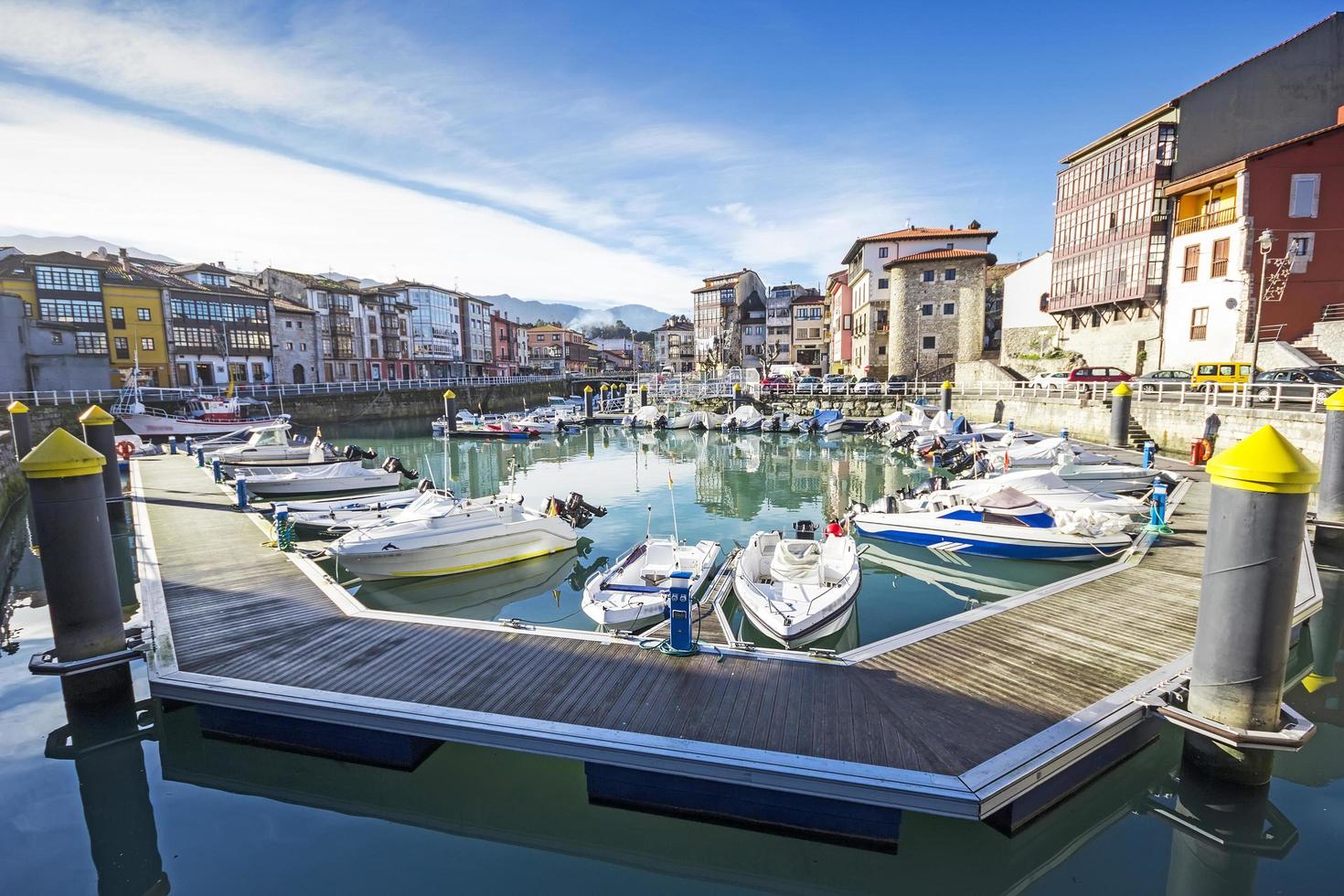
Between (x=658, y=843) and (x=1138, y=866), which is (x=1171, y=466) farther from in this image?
(x=658, y=843)

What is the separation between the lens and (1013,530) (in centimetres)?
1627

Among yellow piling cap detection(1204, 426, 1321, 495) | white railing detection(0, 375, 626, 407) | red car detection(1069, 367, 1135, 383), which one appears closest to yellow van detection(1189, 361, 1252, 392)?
red car detection(1069, 367, 1135, 383)

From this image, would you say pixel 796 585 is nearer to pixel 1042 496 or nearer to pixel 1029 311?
pixel 1042 496

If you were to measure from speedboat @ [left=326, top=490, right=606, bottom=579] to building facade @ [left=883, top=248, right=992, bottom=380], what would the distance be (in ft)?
158

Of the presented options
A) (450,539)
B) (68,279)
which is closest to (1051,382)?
(450,539)

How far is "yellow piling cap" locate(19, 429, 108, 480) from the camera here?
861cm

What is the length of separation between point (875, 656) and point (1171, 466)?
21.8 m

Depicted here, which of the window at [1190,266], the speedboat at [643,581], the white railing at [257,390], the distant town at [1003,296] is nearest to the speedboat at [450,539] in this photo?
the speedboat at [643,581]

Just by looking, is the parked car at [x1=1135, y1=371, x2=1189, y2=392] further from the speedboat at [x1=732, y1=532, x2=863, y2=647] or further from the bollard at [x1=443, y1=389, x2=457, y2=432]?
the bollard at [x1=443, y1=389, x2=457, y2=432]

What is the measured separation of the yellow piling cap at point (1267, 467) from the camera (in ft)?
21.1

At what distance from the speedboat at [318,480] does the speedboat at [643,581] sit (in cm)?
1715

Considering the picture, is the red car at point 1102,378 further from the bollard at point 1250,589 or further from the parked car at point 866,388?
the bollard at point 1250,589

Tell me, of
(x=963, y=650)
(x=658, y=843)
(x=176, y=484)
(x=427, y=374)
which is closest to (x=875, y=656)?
(x=963, y=650)

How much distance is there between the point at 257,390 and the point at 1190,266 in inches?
2720
